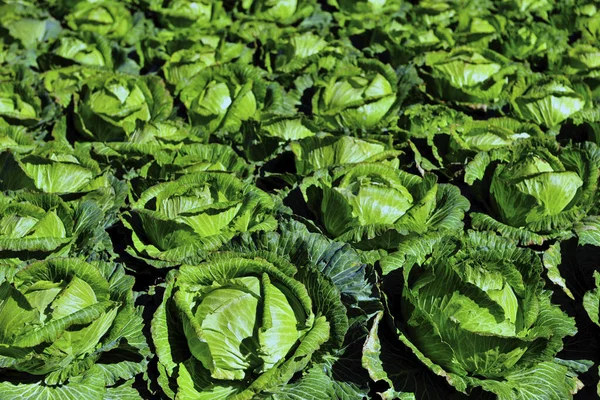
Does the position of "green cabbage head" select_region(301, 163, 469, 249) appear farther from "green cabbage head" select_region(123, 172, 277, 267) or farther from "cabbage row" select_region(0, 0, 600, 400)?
"green cabbage head" select_region(123, 172, 277, 267)

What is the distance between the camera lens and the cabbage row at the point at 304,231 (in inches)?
117

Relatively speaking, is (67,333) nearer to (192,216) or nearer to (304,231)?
(192,216)

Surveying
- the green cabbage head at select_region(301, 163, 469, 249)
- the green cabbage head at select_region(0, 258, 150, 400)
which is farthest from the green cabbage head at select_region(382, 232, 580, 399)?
the green cabbage head at select_region(0, 258, 150, 400)

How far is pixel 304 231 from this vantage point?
340cm

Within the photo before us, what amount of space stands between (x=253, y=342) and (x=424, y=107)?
3211 millimetres

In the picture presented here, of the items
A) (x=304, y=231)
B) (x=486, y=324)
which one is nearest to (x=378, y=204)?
(x=304, y=231)

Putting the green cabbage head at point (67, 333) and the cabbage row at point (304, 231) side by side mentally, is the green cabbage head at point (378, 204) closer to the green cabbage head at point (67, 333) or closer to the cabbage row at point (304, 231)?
the cabbage row at point (304, 231)

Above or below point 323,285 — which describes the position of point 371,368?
below

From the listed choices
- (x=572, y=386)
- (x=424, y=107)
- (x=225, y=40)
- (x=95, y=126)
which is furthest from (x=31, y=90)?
(x=572, y=386)

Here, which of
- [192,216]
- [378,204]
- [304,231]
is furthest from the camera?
[378,204]

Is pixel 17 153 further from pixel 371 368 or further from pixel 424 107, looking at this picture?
pixel 424 107

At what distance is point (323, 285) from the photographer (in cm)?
308

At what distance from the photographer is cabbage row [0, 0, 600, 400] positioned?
2975mm

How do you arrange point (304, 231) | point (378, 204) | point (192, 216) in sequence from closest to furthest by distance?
point (304, 231) < point (192, 216) < point (378, 204)
